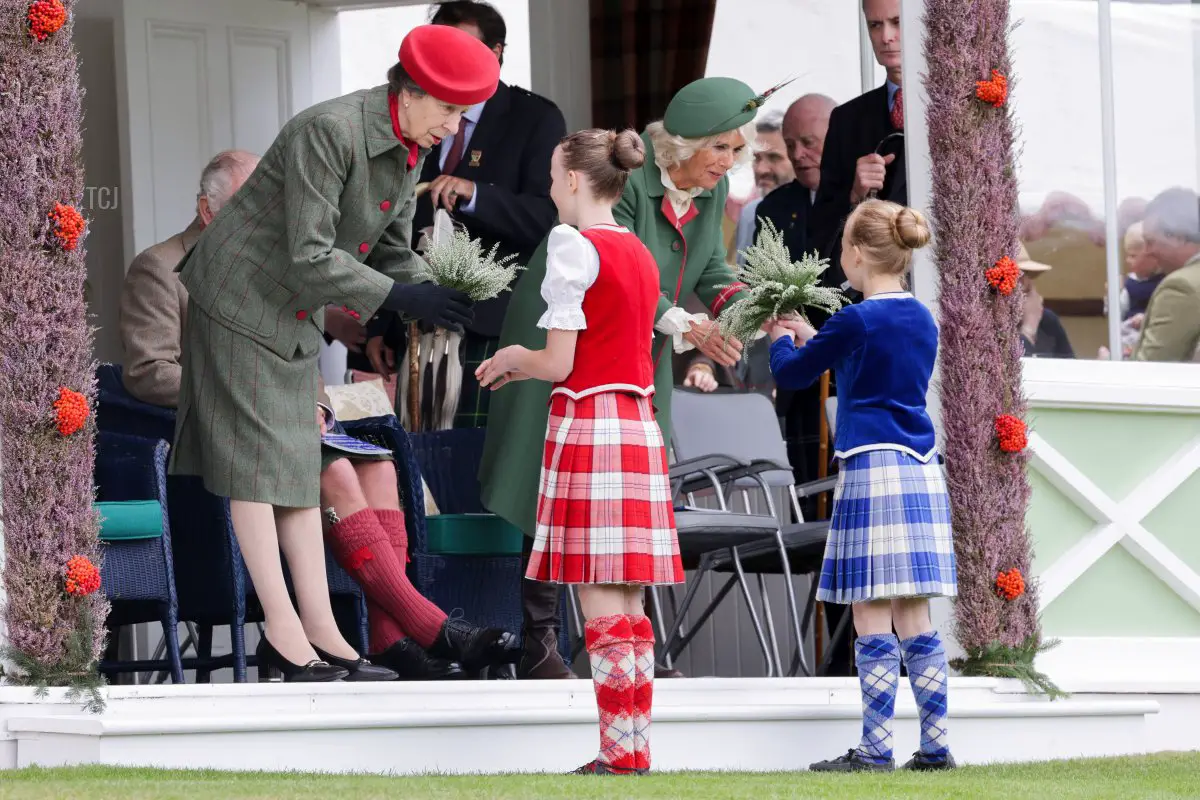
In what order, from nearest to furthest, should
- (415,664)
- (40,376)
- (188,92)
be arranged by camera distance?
(40,376), (415,664), (188,92)

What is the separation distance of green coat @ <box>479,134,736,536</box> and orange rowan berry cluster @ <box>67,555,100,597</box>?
111 cm

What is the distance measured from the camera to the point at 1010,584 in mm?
5523

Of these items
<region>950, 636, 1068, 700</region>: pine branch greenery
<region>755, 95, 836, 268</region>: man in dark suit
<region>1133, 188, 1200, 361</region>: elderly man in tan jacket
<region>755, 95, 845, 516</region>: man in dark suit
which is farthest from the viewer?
<region>755, 95, 836, 268</region>: man in dark suit

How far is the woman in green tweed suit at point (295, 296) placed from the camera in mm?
4602

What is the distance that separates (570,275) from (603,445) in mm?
393

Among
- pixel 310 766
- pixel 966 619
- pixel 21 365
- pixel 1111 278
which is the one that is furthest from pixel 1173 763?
pixel 21 365

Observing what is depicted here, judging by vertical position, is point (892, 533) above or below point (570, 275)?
below

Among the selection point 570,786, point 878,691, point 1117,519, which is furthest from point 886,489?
point 1117,519

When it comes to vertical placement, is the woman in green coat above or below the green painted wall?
above

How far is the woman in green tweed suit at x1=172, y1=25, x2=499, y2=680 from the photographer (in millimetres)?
4602

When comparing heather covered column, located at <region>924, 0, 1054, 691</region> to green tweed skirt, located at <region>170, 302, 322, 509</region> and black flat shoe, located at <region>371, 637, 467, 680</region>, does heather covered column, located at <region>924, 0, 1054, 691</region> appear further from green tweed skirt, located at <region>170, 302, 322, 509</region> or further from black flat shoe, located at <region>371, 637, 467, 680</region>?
green tweed skirt, located at <region>170, 302, 322, 509</region>

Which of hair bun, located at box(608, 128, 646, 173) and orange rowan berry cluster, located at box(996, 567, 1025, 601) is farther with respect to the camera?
orange rowan berry cluster, located at box(996, 567, 1025, 601)

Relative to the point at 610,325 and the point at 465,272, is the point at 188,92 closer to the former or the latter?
the point at 465,272

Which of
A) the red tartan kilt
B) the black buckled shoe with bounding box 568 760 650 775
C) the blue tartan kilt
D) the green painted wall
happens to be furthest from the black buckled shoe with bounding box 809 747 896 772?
the green painted wall
